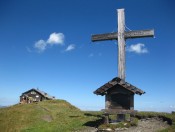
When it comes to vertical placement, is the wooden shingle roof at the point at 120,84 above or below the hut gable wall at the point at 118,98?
above

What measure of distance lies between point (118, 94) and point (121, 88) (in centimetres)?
74

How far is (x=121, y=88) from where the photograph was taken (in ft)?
69.6

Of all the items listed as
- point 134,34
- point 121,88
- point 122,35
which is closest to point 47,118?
point 121,88

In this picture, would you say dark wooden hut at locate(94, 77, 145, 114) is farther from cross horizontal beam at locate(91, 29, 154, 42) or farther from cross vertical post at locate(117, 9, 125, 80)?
cross horizontal beam at locate(91, 29, 154, 42)

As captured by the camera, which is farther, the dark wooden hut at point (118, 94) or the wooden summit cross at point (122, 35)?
the wooden summit cross at point (122, 35)

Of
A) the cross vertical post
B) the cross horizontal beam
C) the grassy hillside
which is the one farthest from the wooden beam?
the grassy hillside

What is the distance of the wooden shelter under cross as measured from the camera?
2064 cm

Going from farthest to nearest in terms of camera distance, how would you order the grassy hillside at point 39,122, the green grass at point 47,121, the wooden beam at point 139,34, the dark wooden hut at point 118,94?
the grassy hillside at point 39,122, the green grass at point 47,121, the wooden beam at point 139,34, the dark wooden hut at point 118,94

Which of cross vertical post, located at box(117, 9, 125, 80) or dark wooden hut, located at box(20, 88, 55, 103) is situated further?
dark wooden hut, located at box(20, 88, 55, 103)

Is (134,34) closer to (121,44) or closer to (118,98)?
(121,44)

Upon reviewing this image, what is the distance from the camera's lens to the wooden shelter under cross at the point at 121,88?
813 inches

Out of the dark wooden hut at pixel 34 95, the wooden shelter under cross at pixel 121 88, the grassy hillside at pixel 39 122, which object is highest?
the wooden shelter under cross at pixel 121 88

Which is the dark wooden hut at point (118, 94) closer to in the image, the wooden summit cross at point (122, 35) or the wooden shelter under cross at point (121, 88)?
the wooden shelter under cross at point (121, 88)

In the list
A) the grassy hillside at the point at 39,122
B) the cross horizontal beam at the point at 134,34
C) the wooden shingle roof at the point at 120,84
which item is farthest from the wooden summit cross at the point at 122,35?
the grassy hillside at the point at 39,122
